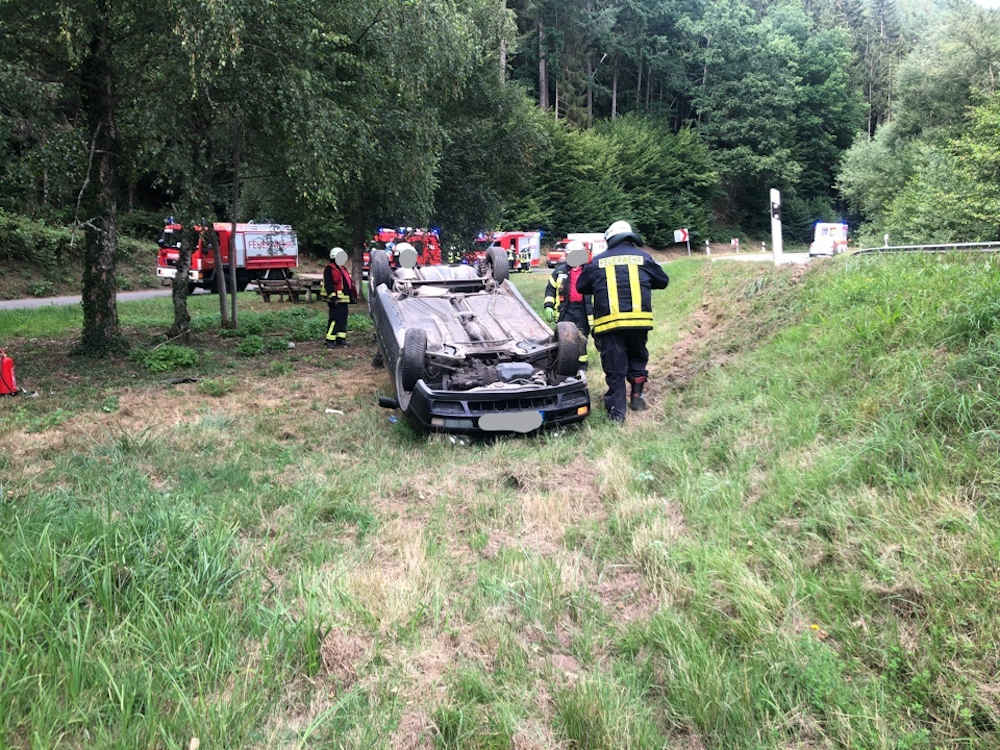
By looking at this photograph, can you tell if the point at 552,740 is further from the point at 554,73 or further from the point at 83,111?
the point at 554,73

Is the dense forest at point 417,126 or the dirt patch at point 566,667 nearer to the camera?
the dirt patch at point 566,667

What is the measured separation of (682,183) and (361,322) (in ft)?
115

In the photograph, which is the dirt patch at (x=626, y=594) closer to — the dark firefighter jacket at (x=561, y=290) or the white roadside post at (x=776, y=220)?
the dark firefighter jacket at (x=561, y=290)

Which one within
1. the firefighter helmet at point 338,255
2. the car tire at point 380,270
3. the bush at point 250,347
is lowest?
the bush at point 250,347

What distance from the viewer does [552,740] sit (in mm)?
2066

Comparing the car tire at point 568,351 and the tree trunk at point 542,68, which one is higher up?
the tree trunk at point 542,68

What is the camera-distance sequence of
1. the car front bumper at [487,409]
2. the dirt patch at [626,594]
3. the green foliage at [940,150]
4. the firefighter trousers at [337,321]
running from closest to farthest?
the dirt patch at [626,594], the car front bumper at [487,409], the firefighter trousers at [337,321], the green foliage at [940,150]

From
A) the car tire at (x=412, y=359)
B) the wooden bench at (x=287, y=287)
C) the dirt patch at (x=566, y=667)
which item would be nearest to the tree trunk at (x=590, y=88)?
the wooden bench at (x=287, y=287)

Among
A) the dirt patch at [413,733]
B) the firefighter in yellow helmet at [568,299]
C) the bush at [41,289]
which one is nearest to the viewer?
the dirt patch at [413,733]

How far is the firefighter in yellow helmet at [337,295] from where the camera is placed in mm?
10312

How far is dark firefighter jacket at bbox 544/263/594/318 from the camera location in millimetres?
8633

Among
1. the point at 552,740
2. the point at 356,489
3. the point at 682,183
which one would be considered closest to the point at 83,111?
the point at 356,489

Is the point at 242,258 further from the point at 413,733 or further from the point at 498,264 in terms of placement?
the point at 413,733

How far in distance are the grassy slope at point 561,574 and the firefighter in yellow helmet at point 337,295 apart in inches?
209
